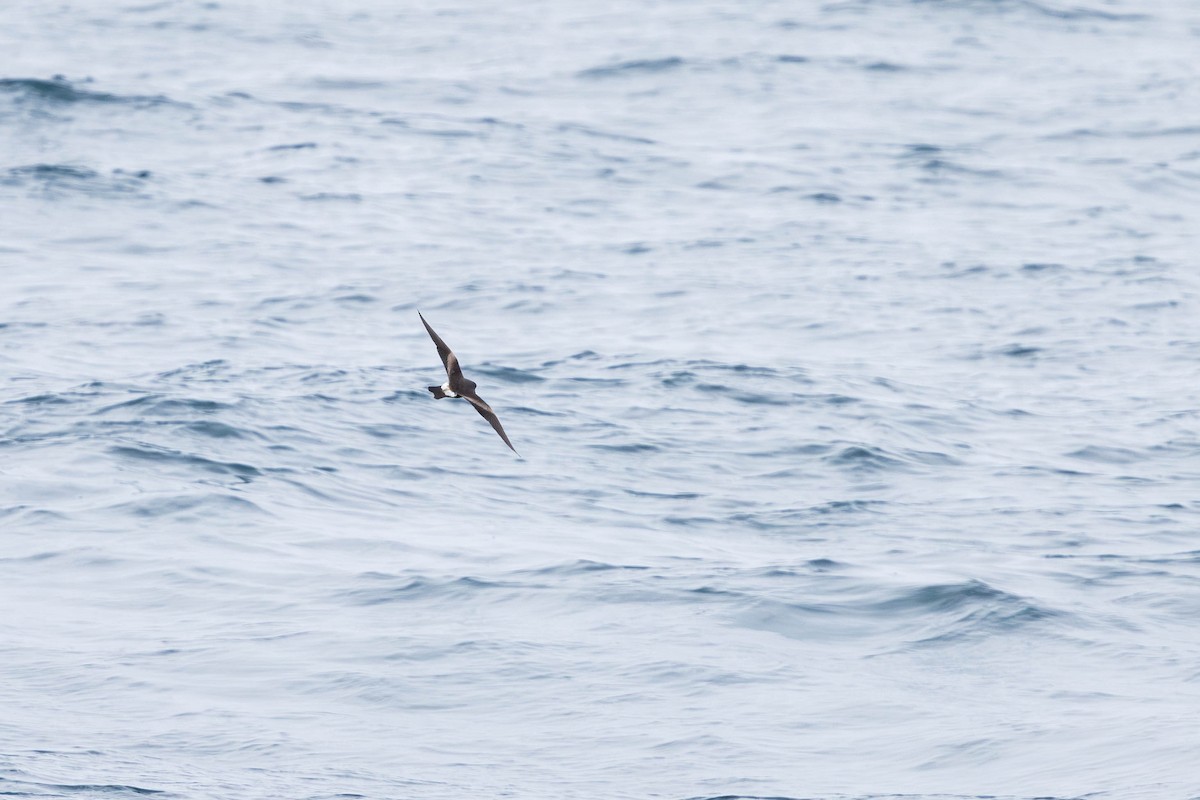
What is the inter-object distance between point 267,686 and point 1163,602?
571cm

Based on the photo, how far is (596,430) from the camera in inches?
605

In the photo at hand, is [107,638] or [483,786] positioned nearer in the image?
[483,786]

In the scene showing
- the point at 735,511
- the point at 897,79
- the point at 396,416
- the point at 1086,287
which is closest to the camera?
the point at 735,511

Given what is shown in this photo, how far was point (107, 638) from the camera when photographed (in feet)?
36.7

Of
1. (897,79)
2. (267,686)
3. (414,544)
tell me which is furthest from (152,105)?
(267,686)

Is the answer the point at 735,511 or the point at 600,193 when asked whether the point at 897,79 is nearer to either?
the point at 600,193

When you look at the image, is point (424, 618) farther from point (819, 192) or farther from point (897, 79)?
point (897, 79)

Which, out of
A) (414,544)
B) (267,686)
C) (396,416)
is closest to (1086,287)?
(396,416)

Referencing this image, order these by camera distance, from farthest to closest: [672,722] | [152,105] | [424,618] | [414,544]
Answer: [152,105]
[414,544]
[424,618]
[672,722]

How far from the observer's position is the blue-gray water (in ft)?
34.5

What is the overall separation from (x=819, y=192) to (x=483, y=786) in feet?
44.4

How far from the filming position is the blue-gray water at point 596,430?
1051cm

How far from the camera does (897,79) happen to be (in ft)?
91.0

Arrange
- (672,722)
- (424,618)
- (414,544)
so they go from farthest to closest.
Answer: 1. (414,544)
2. (424,618)
3. (672,722)
